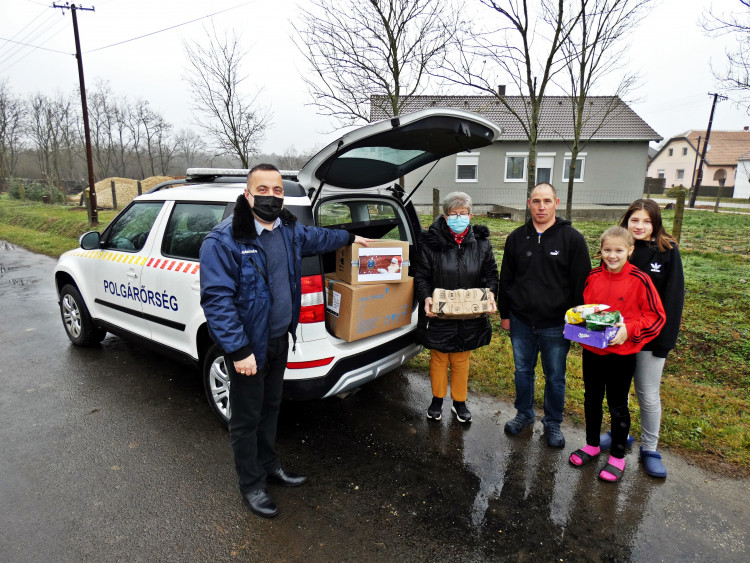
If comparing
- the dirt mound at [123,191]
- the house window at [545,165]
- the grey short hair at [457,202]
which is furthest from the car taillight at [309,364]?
the dirt mound at [123,191]

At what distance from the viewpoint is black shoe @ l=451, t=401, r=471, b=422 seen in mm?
3578

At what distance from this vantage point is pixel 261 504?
8.54 ft

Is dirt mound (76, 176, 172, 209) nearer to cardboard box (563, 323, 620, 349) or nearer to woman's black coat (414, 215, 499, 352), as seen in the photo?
woman's black coat (414, 215, 499, 352)

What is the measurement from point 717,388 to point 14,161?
58.4 m

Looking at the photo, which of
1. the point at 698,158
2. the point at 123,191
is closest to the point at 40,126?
the point at 123,191

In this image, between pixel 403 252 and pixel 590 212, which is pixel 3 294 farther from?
pixel 590 212

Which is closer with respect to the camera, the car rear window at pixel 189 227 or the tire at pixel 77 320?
the car rear window at pixel 189 227

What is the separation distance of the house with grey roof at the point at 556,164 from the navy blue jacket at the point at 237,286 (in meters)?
20.1

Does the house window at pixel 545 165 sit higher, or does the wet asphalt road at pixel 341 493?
the house window at pixel 545 165

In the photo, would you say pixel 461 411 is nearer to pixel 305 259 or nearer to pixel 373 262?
pixel 373 262

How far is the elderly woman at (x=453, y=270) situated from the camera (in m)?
Result: 3.27

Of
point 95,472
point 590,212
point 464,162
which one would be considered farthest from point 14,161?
point 95,472

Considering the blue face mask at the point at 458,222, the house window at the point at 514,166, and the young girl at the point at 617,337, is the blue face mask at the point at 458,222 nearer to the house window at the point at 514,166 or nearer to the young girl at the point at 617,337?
the young girl at the point at 617,337

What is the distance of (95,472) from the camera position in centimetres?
300
